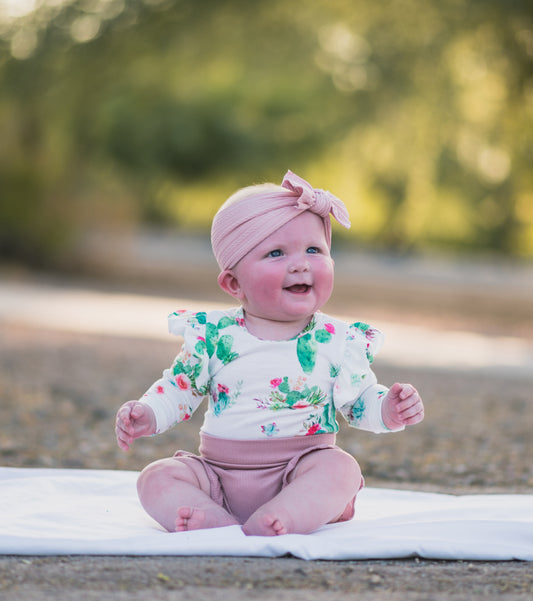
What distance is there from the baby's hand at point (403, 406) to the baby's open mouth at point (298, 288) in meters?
0.38

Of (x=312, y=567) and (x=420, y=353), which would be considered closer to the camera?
(x=312, y=567)

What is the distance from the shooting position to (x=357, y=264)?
73.9 ft

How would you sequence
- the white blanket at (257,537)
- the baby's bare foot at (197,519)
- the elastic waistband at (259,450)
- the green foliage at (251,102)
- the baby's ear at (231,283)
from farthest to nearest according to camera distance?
the green foliage at (251,102) < the baby's ear at (231,283) < the elastic waistband at (259,450) < the baby's bare foot at (197,519) < the white blanket at (257,537)

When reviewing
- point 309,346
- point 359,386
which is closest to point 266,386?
point 309,346

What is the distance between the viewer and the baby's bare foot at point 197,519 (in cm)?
270

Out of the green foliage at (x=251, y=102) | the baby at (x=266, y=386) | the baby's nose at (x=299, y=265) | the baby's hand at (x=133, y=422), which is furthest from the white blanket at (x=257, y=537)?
the green foliage at (x=251, y=102)

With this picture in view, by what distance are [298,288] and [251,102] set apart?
1800 cm

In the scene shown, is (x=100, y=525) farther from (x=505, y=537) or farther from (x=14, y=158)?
(x=14, y=158)

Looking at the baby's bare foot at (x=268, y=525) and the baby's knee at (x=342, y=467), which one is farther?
the baby's knee at (x=342, y=467)

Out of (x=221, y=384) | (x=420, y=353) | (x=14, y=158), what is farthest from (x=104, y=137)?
(x=221, y=384)

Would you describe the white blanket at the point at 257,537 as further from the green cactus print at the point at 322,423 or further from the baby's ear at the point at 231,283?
the baby's ear at the point at 231,283

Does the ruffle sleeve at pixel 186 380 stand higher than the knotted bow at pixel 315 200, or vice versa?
the knotted bow at pixel 315 200

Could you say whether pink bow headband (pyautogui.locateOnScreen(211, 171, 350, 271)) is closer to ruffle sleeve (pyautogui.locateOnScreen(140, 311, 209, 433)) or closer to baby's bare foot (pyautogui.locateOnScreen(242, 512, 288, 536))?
ruffle sleeve (pyautogui.locateOnScreen(140, 311, 209, 433))

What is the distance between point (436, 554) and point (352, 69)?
12076 mm
